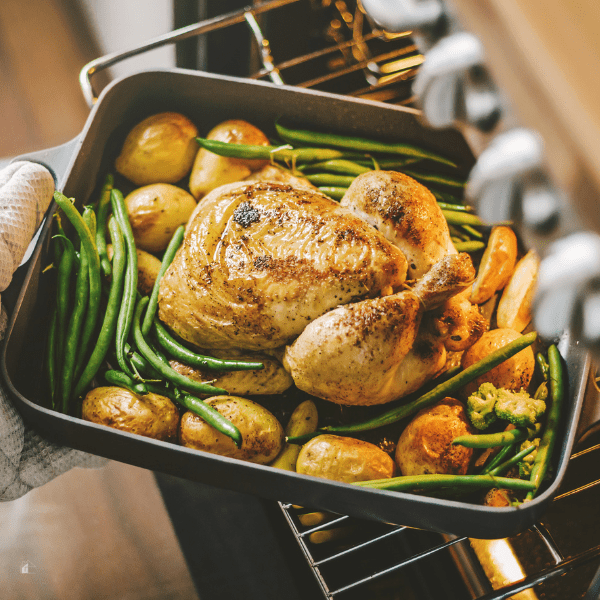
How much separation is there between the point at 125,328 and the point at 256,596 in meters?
0.83

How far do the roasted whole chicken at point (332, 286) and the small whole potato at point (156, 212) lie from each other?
0.75 feet

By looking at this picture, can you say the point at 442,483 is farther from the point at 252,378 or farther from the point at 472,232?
the point at 472,232

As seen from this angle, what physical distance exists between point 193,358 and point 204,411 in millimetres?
160

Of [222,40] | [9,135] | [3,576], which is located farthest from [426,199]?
[9,135]

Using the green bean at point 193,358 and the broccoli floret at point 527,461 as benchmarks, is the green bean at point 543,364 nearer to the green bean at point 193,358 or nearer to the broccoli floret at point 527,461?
the broccoli floret at point 527,461

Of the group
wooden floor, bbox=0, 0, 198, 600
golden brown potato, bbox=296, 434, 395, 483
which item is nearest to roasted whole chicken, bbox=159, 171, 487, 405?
golden brown potato, bbox=296, 434, 395, 483

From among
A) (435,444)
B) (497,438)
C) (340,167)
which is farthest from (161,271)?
(497,438)

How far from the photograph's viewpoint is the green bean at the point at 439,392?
130cm

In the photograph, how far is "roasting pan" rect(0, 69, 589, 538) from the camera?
1.11 metres

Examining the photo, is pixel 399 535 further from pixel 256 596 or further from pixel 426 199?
pixel 426 199

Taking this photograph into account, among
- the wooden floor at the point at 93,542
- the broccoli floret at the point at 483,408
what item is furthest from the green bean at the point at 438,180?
the wooden floor at the point at 93,542

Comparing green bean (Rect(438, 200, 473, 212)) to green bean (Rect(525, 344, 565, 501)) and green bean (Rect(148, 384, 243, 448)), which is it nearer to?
green bean (Rect(525, 344, 565, 501))

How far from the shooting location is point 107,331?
1.43m

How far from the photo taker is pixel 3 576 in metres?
1.47
